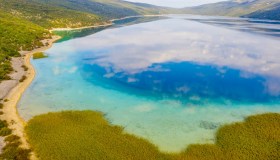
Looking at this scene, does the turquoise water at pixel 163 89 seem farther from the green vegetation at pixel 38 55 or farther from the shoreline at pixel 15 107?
the green vegetation at pixel 38 55

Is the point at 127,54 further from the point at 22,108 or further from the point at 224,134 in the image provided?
the point at 224,134

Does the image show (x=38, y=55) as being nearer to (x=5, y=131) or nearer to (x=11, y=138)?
(x=5, y=131)

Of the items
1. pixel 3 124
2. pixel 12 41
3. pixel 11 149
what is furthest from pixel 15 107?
pixel 12 41

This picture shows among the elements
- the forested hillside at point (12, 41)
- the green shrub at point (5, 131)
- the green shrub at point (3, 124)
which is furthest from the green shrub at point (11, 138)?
the forested hillside at point (12, 41)

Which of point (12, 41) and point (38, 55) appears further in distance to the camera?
point (12, 41)

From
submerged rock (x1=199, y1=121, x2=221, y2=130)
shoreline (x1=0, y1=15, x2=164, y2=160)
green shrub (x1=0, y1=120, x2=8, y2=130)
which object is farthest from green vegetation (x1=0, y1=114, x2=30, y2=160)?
submerged rock (x1=199, y1=121, x2=221, y2=130)

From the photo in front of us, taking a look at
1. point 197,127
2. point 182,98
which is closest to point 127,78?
point 182,98
